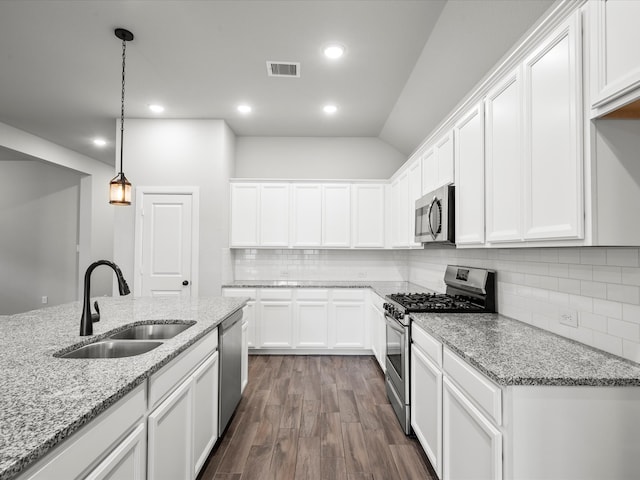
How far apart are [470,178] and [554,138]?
0.86 m

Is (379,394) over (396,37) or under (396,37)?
under

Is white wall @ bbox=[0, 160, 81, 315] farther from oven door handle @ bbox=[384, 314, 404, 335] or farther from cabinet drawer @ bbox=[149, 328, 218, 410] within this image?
oven door handle @ bbox=[384, 314, 404, 335]

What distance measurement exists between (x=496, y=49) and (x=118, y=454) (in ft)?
9.71

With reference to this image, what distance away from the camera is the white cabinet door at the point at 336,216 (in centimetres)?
469

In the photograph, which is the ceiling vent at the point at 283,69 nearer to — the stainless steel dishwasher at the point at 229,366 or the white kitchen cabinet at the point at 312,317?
the stainless steel dishwasher at the point at 229,366

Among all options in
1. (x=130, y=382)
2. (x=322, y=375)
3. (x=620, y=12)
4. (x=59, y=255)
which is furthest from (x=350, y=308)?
(x=59, y=255)

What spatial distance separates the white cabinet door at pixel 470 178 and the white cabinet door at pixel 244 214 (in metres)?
2.82

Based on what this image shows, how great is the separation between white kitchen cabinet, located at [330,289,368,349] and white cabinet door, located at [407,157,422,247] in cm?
110

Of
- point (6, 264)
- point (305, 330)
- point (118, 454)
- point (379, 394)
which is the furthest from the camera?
point (6, 264)

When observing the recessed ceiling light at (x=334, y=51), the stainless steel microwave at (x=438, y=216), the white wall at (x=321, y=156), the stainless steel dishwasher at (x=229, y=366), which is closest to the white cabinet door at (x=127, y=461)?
the stainless steel dishwasher at (x=229, y=366)

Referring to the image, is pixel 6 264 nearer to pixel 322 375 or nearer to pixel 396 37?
pixel 322 375

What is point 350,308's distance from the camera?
4.42 metres

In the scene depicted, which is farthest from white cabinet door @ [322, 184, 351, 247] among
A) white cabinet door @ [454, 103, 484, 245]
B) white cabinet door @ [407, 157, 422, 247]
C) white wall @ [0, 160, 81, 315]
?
white wall @ [0, 160, 81, 315]

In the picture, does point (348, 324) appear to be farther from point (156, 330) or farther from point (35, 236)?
point (35, 236)
